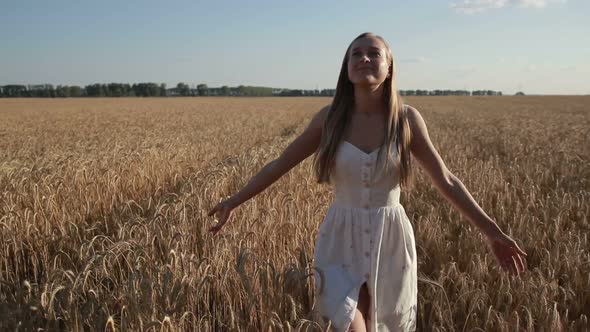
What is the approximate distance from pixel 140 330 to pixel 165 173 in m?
4.46

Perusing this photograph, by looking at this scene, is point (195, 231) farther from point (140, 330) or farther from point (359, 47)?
point (359, 47)

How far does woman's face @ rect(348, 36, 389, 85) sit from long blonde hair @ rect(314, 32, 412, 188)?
0.07m

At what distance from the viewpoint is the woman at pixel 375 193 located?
1952 mm

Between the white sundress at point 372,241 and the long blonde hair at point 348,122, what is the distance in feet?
0.13

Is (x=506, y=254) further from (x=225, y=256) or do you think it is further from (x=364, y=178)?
(x=225, y=256)

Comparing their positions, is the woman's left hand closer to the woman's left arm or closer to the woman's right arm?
the woman's left arm

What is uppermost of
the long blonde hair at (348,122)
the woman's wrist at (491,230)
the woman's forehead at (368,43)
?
the woman's forehead at (368,43)

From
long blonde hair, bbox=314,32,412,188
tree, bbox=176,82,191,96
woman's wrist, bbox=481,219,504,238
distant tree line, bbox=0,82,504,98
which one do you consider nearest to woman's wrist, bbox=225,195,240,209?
long blonde hair, bbox=314,32,412,188

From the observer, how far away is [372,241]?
6.49 ft

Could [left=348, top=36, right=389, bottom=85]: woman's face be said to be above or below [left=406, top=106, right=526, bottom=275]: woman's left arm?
above

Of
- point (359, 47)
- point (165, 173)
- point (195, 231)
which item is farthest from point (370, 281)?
point (165, 173)

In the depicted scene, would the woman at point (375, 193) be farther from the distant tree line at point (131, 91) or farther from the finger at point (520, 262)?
the distant tree line at point (131, 91)

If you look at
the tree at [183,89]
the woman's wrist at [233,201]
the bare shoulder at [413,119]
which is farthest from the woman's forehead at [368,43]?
the tree at [183,89]

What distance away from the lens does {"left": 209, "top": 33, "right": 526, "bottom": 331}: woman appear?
6.40 ft
